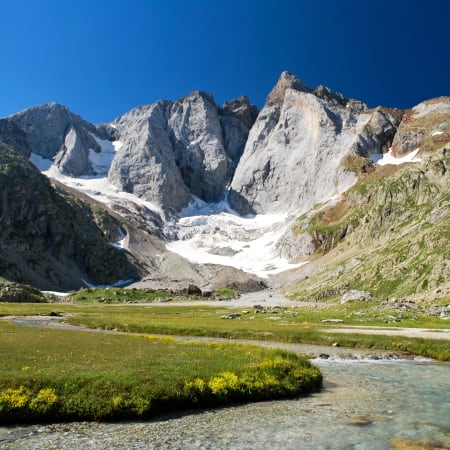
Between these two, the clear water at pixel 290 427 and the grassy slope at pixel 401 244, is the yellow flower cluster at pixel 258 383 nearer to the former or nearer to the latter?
the clear water at pixel 290 427

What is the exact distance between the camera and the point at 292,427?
19.3m

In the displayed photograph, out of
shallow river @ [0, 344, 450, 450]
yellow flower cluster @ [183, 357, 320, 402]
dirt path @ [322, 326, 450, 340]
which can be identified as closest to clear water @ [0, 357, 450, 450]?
shallow river @ [0, 344, 450, 450]

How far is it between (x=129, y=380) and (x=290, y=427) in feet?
26.7

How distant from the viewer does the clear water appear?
55.5ft

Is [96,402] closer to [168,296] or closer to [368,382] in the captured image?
[368,382]

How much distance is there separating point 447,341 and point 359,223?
161154mm

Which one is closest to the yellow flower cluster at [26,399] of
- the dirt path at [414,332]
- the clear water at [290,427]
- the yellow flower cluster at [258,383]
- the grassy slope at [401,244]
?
the clear water at [290,427]

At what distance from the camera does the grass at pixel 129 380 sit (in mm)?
19406

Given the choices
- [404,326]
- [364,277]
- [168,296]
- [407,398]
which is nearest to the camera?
[407,398]

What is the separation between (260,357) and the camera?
31.9 meters

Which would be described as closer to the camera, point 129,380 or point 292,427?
point 292,427

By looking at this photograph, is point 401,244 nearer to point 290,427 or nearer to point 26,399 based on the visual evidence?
point 290,427

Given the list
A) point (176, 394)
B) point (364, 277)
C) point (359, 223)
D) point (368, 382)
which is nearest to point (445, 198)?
point (364, 277)

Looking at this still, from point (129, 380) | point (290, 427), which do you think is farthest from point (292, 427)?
point (129, 380)
